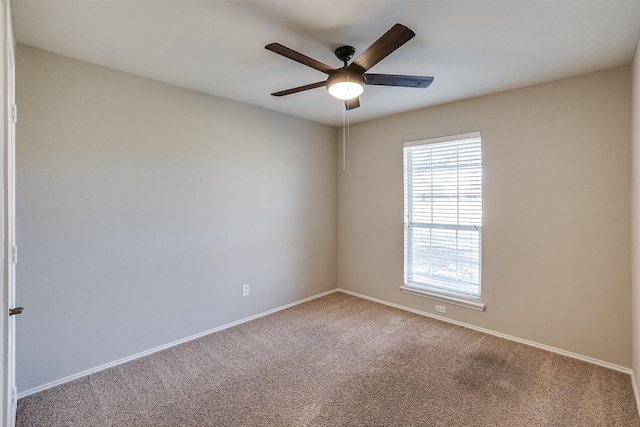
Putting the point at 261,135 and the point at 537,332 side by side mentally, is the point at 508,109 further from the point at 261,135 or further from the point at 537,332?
the point at 261,135

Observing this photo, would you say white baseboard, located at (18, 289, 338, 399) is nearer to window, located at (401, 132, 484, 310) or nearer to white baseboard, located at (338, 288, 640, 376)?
white baseboard, located at (338, 288, 640, 376)

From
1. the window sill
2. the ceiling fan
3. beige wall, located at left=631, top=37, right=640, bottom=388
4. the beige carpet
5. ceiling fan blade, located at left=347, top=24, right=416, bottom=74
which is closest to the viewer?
ceiling fan blade, located at left=347, top=24, right=416, bottom=74

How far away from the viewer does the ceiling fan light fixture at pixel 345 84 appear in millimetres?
2018

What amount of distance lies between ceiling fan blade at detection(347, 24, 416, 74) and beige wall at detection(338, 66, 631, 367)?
1.91 meters

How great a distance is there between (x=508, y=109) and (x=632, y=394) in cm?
249

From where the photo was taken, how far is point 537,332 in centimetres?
294

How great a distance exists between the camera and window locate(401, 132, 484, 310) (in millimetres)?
3316

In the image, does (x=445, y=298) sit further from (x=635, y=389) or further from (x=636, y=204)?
(x=636, y=204)

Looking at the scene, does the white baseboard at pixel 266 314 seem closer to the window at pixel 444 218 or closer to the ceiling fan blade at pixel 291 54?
the window at pixel 444 218

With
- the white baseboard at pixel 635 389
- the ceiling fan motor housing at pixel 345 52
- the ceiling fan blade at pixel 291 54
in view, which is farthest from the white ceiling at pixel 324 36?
the white baseboard at pixel 635 389

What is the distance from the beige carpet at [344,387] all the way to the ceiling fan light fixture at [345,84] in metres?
2.15

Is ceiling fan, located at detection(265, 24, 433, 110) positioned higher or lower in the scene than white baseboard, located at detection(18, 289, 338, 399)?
higher

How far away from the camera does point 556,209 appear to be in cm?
280

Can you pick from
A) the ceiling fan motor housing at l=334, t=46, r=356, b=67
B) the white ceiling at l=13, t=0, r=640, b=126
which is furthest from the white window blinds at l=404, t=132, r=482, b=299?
the ceiling fan motor housing at l=334, t=46, r=356, b=67
